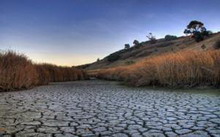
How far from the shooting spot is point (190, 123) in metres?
4.04

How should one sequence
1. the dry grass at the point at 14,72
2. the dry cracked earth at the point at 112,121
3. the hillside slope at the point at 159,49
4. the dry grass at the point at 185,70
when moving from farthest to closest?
the hillside slope at the point at 159,49 < the dry grass at the point at 14,72 < the dry grass at the point at 185,70 < the dry cracked earth at the point at 112,121

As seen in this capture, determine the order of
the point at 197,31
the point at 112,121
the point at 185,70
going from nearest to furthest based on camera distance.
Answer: the point at 112,121 → the point at 185,70 → the point at 197,31

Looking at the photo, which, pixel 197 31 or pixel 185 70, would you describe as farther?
pixel 197 31

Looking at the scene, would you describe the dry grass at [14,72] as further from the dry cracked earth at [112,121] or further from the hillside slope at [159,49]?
the hillside slope at [159,49]

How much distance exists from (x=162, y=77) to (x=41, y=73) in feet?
27.1

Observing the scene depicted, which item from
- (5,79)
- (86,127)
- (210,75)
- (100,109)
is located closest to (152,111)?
(100,109)

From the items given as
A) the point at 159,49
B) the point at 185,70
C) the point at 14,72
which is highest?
the point at 159,49

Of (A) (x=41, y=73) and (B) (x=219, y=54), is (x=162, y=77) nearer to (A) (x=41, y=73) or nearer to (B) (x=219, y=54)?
(B) (x=219, y=54)

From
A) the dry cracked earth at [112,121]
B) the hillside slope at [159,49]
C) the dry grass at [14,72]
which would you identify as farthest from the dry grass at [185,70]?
the hillside slope at [159,49]

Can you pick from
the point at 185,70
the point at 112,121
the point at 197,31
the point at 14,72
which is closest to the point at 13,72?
the point at 14,72

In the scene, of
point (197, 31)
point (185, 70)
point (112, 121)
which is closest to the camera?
point (112, 121)

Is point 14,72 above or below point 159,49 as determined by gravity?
below

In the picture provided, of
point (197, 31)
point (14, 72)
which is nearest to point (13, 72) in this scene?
point (14, 72)

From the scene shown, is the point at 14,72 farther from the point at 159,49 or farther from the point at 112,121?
the point at 159,49
